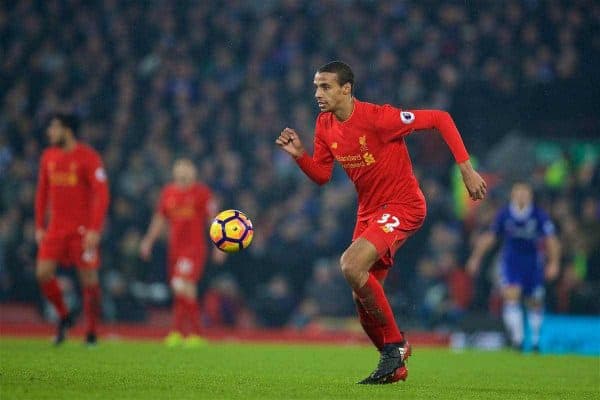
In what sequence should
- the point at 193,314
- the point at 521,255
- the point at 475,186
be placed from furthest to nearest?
the point at 193,314, the point at 521,255, the point at 475,186

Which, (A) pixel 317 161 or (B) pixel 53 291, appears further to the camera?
(B) pixel 53 291

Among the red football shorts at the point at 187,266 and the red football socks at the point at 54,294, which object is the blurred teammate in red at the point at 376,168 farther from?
the red football shorts at the point at 187,266

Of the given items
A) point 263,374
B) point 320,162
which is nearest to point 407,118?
point 320,162

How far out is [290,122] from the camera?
778 inches

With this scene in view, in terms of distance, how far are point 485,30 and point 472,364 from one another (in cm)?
1024

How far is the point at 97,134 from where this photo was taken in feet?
65.5

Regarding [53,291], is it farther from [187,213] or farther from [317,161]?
[317,161]

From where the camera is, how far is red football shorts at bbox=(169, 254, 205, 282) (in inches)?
576

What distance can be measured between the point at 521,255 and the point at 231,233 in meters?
6.15

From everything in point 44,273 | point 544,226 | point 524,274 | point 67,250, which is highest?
point 544,226

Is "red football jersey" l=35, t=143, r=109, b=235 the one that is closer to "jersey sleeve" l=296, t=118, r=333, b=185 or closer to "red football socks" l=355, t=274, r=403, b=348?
"jersey sleeve" l=296, t=118, r=333, b=185

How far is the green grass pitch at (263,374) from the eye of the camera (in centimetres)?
675

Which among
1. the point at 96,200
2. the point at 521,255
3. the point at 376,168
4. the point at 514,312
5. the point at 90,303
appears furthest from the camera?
the point at 514,312

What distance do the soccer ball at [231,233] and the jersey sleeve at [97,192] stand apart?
387cm
